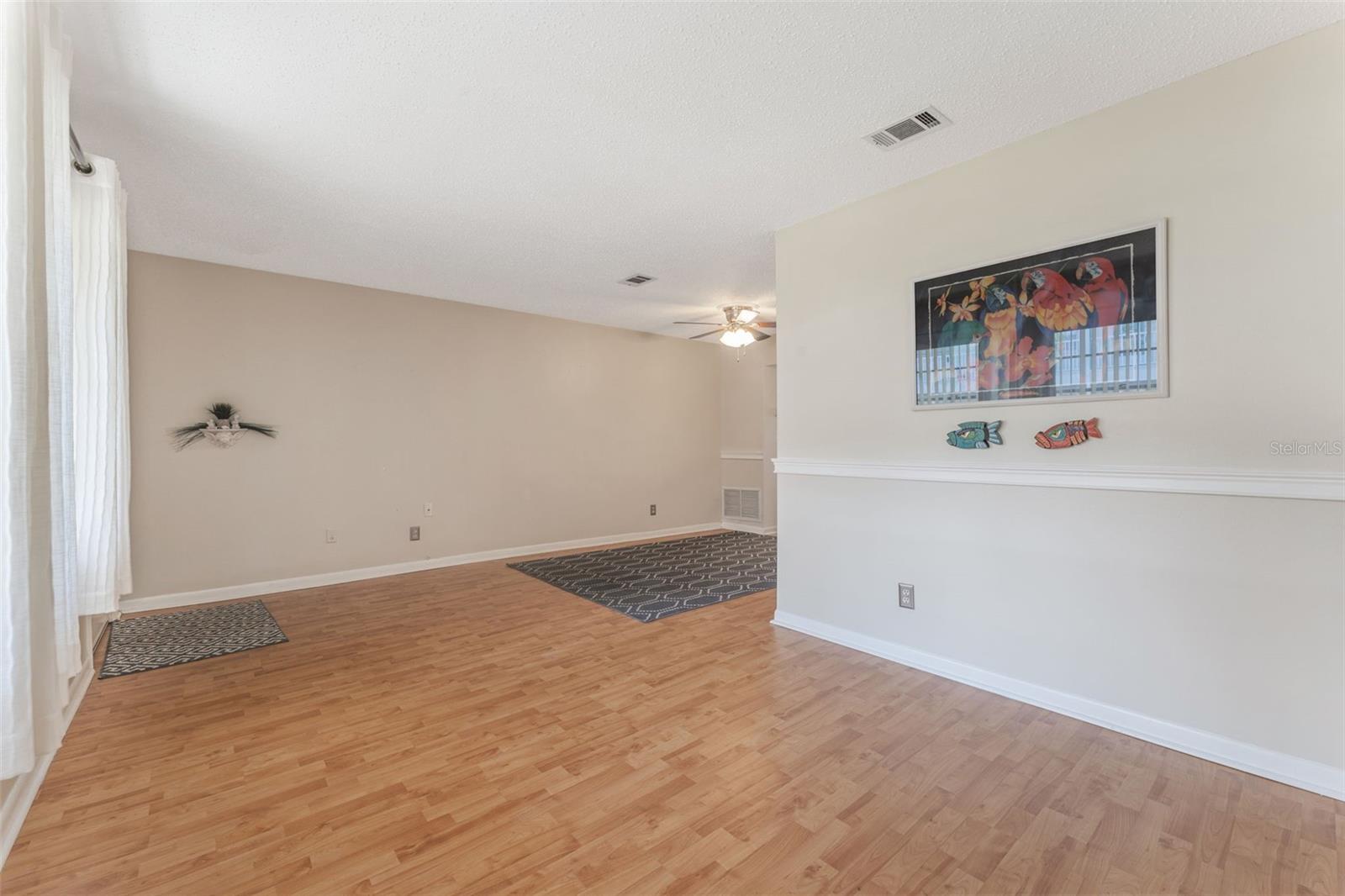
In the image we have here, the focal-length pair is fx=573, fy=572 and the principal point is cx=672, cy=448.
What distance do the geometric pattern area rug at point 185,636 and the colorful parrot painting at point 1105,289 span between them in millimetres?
4590

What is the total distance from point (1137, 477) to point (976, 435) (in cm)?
63

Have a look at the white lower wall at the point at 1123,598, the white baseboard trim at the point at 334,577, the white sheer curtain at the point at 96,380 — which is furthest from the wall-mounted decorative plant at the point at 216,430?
the white lower wall at the point at 1123,598

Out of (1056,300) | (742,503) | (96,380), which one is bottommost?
(742,503)

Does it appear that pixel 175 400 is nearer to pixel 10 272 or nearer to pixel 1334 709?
pixel 10 272

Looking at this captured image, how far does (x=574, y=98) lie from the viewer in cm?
230

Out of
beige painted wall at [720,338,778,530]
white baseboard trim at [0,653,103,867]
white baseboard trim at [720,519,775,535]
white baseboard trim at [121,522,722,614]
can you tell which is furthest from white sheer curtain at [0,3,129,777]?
white baseboard trim at [720,519,775,535]

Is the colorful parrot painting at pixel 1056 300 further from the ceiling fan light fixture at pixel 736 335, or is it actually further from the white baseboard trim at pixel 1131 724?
the ceiling fan light fixture at pixel 736 335

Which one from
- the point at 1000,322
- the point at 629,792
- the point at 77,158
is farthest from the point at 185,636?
the point at 1000,322

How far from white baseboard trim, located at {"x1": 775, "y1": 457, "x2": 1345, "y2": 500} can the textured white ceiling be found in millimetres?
1497

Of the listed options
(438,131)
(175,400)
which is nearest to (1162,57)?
(438,131)

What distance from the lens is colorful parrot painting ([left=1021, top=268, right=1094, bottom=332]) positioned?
2.42 meters

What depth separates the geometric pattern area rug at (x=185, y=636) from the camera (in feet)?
10.3

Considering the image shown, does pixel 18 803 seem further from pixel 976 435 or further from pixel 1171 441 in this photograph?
pixel 1171 441

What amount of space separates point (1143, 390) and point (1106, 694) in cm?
126
